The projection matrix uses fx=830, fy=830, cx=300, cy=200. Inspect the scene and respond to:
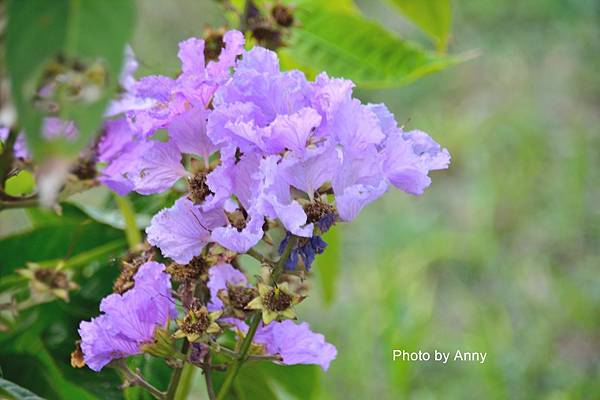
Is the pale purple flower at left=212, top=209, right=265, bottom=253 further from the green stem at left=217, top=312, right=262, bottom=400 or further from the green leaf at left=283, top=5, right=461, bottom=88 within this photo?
the green leaf at left=283, top=5, right=461, bottom=88

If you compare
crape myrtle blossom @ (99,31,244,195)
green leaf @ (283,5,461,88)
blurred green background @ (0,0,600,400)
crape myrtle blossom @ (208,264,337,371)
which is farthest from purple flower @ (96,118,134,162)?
blurred green background @ (0,0,600,400)

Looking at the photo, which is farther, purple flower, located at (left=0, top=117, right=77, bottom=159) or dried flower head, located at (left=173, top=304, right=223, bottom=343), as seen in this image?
dried flower head, located at (left=173, top=304, right=223, bottom=343)

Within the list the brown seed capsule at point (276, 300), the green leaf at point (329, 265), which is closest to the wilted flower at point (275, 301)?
the brown seed capsule at point (276, 300)

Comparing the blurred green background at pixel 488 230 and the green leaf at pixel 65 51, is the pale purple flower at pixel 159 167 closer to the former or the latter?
the green leaf at pixel 65 51

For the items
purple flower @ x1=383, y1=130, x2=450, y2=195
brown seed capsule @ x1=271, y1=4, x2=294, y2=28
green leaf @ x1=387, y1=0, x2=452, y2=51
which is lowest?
purple flower @ x1=383, y1=130, x2=450, y2=195

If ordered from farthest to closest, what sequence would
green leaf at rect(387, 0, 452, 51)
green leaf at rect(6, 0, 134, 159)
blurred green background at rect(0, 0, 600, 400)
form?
blurred green background at rect(0, 0, 600, 400)
green leaf at rect(387, 0, 452, 51)
green leaf at rect(6, 0, 134, 159)

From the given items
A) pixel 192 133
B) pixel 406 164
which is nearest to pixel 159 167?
pixel 192 133

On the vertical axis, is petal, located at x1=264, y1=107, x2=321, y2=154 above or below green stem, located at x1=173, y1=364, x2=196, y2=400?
above

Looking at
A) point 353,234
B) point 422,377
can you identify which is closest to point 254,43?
point 422,377
